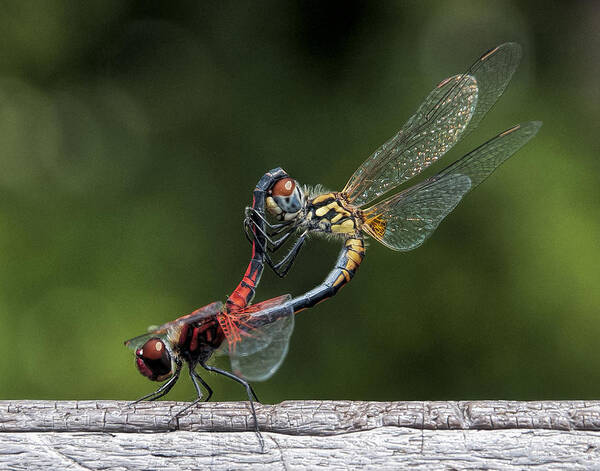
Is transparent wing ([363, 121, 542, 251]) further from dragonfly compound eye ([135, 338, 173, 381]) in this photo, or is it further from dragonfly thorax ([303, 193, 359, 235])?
dragonfly compound eye ([135, 338, 173, 381])

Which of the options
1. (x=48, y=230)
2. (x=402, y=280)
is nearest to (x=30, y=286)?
(x=48, y=230)

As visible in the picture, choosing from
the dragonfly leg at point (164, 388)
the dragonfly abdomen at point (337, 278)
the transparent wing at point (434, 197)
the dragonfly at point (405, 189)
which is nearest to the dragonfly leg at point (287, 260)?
the dragonfly at point (405, 189)

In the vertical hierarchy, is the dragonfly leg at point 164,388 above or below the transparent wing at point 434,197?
below

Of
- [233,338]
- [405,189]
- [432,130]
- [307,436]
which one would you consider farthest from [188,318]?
[432,130]

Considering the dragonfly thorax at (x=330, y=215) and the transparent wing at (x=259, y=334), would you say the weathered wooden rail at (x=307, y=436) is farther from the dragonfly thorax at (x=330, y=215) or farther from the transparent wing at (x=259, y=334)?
the dragonfly thorax at (x=330, y=215)

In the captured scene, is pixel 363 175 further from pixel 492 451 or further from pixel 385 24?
pixel 385 24

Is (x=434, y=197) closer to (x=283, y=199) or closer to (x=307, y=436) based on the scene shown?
(x=283, y=199)
